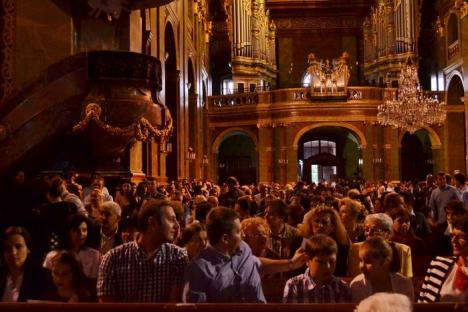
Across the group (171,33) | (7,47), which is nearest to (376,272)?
(7,47)

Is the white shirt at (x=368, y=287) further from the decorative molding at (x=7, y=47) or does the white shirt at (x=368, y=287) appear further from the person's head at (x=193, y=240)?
the decorative molding at (x=7, y=47)

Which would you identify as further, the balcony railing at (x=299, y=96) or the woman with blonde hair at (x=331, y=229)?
the balcony railing at (x=299, y=96)

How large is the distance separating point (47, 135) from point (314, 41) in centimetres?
2872

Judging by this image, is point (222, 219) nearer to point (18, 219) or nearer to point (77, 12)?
point (18, 219)

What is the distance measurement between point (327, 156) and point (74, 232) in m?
33.4

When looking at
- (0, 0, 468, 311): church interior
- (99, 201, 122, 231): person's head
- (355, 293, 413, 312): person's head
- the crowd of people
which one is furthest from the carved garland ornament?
(355, 293, 413, 312): person's head

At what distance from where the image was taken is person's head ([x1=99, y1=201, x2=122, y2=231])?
22.1 feet

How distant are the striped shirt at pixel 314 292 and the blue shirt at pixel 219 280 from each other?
217 mm

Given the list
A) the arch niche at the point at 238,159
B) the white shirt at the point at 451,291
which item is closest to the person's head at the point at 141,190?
the white shirt at the point at 451,291

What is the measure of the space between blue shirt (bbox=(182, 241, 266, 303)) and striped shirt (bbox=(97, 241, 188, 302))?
204 mm

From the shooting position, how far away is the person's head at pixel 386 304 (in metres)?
2.52

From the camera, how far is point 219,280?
404 centimetres

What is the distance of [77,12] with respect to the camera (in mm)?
14062

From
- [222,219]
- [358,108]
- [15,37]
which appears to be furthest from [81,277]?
[358,108]
